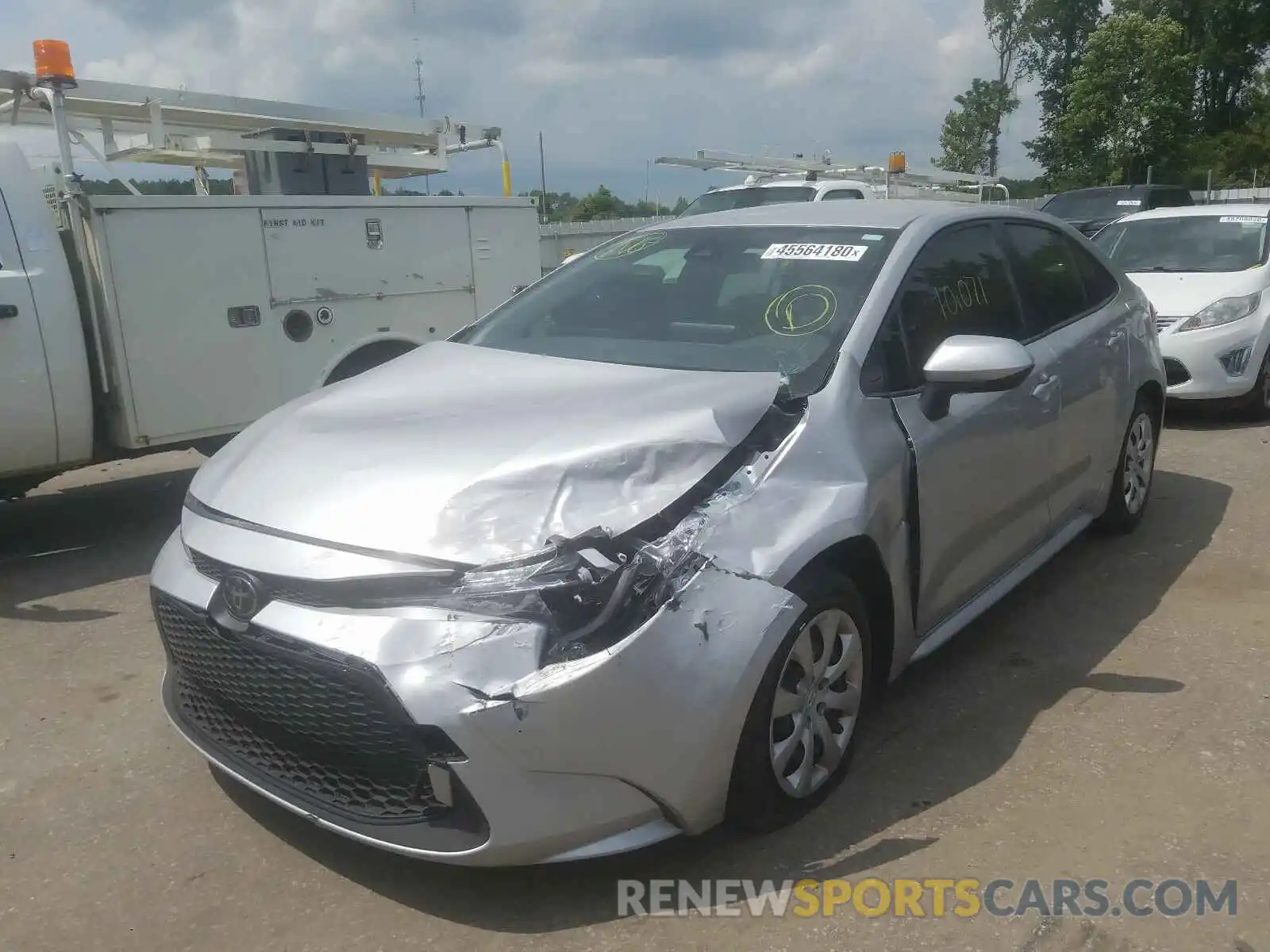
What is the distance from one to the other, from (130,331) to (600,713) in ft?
13.9

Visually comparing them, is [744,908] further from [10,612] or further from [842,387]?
[10,612]

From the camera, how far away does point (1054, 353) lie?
415 centimetres

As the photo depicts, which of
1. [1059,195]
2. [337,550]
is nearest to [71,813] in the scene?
[337,550]

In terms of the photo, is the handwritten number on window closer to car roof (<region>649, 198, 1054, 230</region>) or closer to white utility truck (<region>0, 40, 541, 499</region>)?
car roof (<region>649, 198, 1054, 230</region>)

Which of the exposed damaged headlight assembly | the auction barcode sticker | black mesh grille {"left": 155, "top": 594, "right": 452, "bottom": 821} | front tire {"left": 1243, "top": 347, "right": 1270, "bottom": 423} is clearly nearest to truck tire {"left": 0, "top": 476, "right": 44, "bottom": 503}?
black mesh grille {"left": 155, "top": 594, "right": 452, "bottom": 821}

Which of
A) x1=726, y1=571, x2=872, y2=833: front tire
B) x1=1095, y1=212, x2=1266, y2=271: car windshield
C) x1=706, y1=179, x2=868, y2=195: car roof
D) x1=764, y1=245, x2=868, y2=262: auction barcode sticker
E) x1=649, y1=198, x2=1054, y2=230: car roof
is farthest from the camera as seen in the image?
x1=706, y1=179, x2=868, y2=195: car roof

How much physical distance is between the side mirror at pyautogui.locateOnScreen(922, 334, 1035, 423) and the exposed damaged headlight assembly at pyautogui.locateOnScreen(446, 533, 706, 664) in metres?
1.27

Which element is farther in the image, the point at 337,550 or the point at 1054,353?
the point at 1054,353

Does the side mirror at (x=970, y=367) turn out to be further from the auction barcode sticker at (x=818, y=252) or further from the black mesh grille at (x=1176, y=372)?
the black mesh grille at (x=1176, y=372)

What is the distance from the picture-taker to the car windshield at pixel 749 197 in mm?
12312

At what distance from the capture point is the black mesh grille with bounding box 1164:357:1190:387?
23.4ft

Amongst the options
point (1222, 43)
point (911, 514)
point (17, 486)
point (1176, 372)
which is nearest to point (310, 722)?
point (911, 514)

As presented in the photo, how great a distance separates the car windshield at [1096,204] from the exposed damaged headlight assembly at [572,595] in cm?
1531

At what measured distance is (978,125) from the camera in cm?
5091
